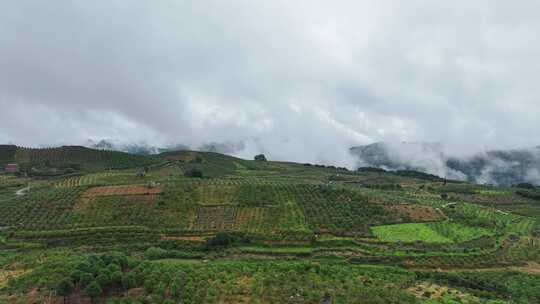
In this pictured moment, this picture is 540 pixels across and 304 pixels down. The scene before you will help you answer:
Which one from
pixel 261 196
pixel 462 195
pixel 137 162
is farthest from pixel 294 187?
pixel 137 162

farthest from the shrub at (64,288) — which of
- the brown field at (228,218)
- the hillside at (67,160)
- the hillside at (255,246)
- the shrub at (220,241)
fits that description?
the hillside at (67,160)

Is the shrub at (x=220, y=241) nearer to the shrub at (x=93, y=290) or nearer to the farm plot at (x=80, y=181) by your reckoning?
the shrub at (x=93, y=290)

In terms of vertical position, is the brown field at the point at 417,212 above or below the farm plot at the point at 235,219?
above

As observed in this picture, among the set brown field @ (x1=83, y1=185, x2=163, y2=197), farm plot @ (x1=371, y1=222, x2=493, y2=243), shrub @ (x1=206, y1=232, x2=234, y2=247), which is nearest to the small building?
brown field @ (x1=83, y1=185, x2=163, y2=197)

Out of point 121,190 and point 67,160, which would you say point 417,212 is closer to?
point 121,190

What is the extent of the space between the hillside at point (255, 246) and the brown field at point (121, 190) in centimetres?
30

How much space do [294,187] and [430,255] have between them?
4580 centimetres

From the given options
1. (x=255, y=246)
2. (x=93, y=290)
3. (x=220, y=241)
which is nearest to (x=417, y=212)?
(x=255, y=246)

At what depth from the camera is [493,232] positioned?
3155 inches

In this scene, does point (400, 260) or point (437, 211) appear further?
point (437, 211)

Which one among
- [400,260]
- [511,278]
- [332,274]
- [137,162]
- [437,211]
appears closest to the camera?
[332,274]

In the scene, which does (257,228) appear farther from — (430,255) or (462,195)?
(462,195)

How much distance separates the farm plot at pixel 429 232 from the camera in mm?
73625

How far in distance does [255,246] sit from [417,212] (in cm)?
4234
